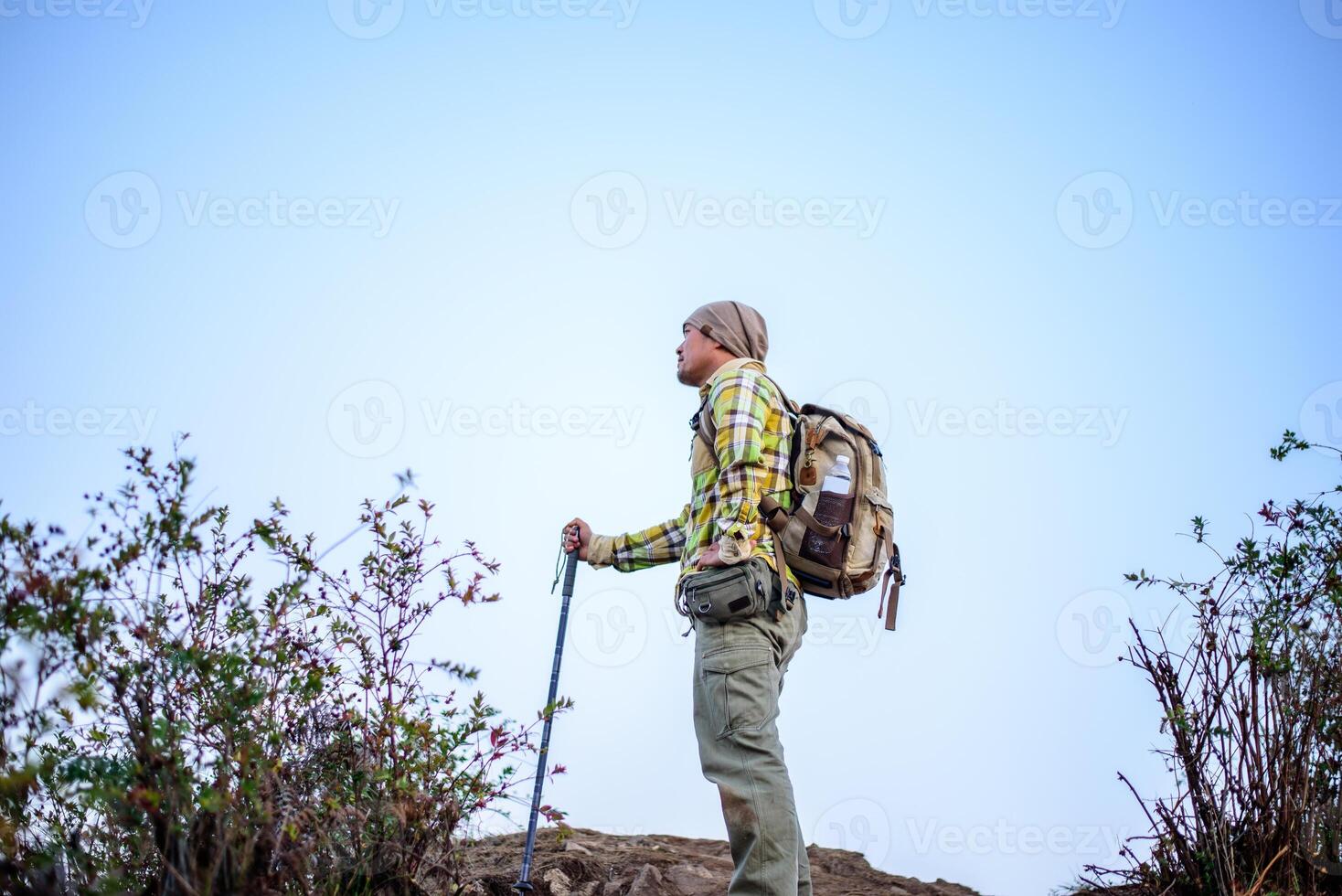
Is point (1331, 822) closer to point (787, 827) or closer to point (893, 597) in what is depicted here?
point (893, 597)

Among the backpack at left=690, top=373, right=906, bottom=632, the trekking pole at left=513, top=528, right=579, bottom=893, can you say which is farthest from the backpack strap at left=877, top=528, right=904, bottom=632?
the trekking pole at left=513, top=528, right=579, bottom=893

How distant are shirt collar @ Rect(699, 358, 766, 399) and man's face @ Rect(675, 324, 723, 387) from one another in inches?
3.9

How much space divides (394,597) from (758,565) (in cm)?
135

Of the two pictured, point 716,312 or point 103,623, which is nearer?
point 103,623

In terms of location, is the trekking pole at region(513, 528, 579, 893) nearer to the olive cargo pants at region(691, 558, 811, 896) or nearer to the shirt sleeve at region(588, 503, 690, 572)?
the shirt sleeve at region(588, 503, 690, 572)

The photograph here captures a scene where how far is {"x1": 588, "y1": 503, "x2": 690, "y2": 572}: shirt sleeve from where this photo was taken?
513 centimetres

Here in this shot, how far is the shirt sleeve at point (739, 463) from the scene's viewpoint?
4.36 m

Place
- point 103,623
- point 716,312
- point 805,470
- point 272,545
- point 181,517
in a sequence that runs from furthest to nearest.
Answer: point 716,312 < point 805,470 < point 272,545 < point 181,517 < point 103,623

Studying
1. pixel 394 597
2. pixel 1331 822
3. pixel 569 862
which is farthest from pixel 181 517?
pixel 1331 822

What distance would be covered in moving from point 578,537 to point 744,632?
121cm

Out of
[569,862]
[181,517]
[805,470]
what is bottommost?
[569,862]

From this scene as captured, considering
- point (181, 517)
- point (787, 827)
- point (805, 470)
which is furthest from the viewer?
point (805, 470)

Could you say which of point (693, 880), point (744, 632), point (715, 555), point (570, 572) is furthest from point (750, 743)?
point (693, 880)

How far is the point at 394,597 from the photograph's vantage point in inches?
174
